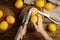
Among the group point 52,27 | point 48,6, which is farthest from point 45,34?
point 48,6

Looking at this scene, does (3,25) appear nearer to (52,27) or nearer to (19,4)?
(19,4)

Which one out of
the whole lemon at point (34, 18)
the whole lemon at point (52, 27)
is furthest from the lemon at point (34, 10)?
the whole lemon at point (52, 27)

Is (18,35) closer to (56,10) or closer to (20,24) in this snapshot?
(20,24)

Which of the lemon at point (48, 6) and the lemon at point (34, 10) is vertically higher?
the lemon at point (48, 6)

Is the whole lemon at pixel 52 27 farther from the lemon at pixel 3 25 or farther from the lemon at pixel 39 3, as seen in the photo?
the lemon at pixel 3 25

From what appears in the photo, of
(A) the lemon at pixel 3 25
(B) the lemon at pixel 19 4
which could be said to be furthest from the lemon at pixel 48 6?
(A) the lemon at pixel 3 25

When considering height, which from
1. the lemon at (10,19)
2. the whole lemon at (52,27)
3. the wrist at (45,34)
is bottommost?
the wrist at (45,34)

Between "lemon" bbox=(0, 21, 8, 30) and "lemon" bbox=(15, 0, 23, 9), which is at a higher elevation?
"lemon" bbox=(15, 0, 23, 9)

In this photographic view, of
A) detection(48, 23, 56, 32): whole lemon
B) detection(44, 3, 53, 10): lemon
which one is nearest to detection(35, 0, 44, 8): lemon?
detection(44, 3, 53, 10): lemon

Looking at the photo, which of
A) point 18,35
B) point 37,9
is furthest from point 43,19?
point 18,35

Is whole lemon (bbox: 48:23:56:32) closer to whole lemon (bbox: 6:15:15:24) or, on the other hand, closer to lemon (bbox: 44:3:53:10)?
lemon (bbox: 44:3:53:10)

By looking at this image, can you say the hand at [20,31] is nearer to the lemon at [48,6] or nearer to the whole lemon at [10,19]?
the whole lemon at [10,19]

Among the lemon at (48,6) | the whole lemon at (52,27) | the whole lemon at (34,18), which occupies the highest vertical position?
the lemon at (48,6)

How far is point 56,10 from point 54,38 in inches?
7.2
